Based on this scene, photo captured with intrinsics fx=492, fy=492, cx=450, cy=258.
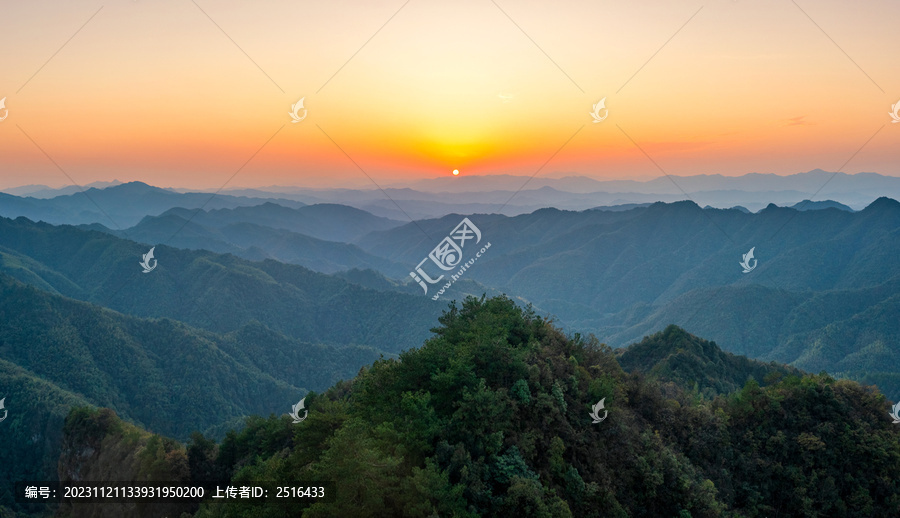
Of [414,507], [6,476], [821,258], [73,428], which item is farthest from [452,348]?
[821,258]

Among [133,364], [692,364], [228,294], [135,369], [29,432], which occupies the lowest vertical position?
Result: [29,432]

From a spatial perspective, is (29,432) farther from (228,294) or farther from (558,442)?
(228,294)

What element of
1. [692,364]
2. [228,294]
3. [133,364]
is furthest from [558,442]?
[228,294]

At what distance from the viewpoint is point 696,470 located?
26.5 m

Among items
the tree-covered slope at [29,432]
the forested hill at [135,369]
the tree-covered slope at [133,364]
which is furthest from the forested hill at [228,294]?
the tree-covered slope at [29,432]

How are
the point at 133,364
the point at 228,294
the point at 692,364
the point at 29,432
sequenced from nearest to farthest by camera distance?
the point at 692,364, the point at 29,432, the point at 133,364, the point at 228,294

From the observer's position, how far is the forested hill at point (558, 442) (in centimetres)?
1767

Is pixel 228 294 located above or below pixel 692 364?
above

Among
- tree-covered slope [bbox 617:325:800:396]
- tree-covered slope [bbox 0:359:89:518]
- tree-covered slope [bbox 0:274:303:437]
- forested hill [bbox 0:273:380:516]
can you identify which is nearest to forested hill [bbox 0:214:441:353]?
forested hill [bbox 0:273:380:516]

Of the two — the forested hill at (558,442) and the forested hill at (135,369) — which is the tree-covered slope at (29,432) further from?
the forested hill at (558,442)

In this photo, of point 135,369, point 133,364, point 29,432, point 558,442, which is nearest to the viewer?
point 558,442

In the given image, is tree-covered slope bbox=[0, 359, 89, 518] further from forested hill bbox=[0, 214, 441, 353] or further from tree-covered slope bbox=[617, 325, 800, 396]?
tree-covered slope bbox=[617, 325, 800, 396]

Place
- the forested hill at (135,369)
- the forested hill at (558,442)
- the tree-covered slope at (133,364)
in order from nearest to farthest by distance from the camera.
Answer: the forested hill at (558,442) → the forested hill at (135,369) → the tree-covered slope at (133,364)

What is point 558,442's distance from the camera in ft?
69.0
